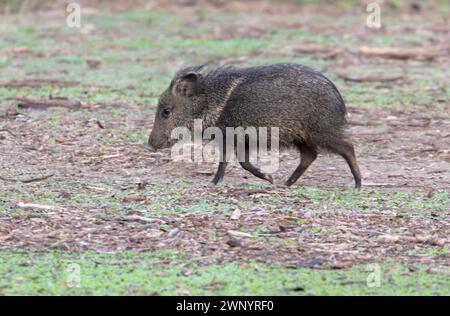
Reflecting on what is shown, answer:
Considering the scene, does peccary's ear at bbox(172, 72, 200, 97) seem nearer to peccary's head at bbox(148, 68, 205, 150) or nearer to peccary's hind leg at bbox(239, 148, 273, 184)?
peccary's head at bbox(148, 68, 205, 150)

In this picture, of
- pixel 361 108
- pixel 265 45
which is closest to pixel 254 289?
pixel 361 108

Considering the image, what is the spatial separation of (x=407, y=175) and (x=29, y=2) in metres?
8.96

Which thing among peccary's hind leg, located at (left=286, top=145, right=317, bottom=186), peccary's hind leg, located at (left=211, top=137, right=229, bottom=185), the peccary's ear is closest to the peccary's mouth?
the peccary's ear

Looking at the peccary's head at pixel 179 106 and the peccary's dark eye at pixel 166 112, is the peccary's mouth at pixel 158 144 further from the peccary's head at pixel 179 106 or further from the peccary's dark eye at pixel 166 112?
the peccary's dark eye at pixel 166 112

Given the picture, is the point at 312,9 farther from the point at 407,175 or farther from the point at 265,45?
the point at 407,175

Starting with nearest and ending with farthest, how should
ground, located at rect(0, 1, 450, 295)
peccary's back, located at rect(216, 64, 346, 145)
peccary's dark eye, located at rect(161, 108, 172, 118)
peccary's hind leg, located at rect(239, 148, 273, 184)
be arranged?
ground, located at rect(0, 1, 450, 295) < peccary's back, located at rect(216, 64, 346, 145) < peccary's hind leg, located at rect(239, 148, 273, 184) < peccary's dark eye, located at rect(161, 108, 172, 118)

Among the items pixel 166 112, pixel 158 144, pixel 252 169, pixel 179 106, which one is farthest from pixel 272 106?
pixel 158 144

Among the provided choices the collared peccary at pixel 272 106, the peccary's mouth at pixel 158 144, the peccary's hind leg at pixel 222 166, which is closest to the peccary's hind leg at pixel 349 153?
the collared peccary at pixel 272 106

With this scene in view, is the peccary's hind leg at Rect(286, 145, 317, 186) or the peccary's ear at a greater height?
the peccary's ear

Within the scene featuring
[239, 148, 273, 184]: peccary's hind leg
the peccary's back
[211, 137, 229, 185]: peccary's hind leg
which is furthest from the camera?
[239, 148, 273, 184]: peccary's hind leg

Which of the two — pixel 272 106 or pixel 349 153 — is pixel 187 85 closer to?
pixel 272 106

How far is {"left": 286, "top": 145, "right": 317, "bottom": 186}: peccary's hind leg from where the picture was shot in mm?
7444

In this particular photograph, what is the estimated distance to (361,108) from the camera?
388 inches

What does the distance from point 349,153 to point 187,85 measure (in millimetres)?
1243
